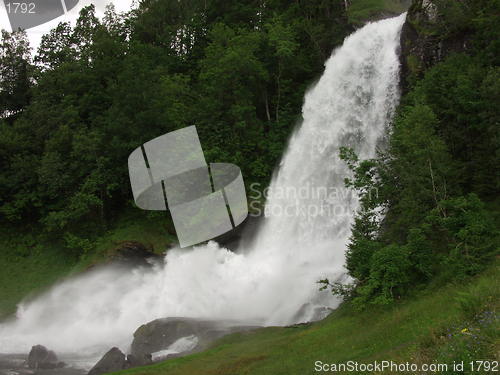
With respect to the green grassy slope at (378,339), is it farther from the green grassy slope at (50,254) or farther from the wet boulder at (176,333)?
the green grassy slope at (50,254)

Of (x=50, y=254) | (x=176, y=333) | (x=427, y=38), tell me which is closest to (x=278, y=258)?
(x=176, y=333)

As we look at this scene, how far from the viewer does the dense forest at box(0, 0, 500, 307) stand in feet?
54.7

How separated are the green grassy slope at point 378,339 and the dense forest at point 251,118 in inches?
38.7

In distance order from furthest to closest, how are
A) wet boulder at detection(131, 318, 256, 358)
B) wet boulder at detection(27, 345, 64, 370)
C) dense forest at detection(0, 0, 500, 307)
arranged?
wet boulder at detection(27, 345, 64, 370), wet boulder at detection(131, 318, 256, 358), dense forest at detection(0, 0, 500, 307)

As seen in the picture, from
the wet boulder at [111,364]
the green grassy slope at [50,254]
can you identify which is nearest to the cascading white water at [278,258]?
the green grassy slope at [50,254]

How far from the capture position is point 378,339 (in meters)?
13.4

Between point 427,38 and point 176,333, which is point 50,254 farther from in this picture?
point 427,38

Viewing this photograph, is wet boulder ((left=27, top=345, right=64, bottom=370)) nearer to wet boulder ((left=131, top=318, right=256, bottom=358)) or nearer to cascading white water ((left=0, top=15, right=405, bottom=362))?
cascading white water ((left=0, top=15, right=405, bottom=362))

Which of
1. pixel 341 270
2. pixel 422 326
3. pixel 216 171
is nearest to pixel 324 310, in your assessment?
pixel 341 270

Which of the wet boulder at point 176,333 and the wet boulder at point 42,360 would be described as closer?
the wet boulder at point 176,333

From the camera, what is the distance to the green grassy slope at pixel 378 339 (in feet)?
28.6

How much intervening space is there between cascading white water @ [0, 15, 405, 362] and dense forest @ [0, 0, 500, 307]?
7.15ft

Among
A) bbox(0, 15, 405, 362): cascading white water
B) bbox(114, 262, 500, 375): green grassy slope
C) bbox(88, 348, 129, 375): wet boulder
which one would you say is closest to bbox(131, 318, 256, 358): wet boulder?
bbox(88, 348, 129, 375): wet boulder

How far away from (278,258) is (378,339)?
14.2 m
